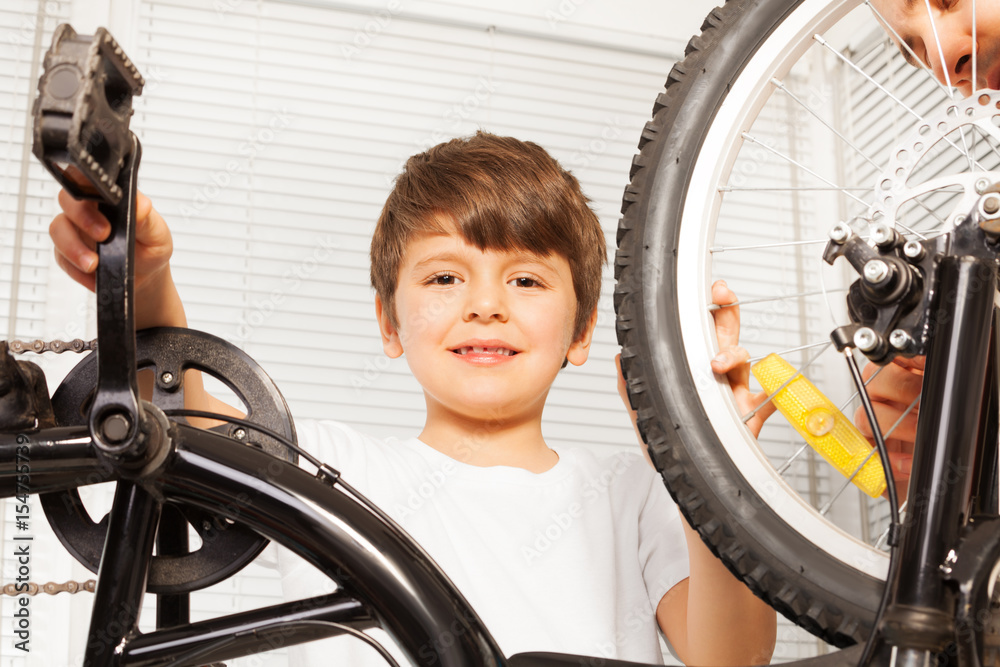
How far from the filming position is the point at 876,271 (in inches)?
18.9

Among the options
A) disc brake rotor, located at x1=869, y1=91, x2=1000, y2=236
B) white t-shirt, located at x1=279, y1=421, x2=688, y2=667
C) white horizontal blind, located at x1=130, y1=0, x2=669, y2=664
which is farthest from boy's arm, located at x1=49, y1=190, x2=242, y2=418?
white horizontal blind, located at x1=130, y1=0, x2=669, y2=664

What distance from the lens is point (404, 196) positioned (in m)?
1.06

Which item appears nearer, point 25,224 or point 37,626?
point 37,626

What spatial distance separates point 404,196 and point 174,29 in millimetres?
1224

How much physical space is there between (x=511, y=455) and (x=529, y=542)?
12 centimetres

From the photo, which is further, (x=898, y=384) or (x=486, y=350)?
(x=486, y=350)

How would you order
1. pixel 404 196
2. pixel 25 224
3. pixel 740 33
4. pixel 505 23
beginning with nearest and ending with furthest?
pixel 740 33, pixel 404 196, pixel 25 224, pixel 505 23

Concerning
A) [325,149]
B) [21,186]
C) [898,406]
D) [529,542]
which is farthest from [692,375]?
[21,186]

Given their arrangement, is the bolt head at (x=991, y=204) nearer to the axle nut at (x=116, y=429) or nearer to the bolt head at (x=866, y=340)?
the bolt head at (x=866, y=340)

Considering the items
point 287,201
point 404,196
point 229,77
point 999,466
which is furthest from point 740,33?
point 229,77

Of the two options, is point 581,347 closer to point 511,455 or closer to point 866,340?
point 511,455

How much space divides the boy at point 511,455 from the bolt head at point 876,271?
403 millimetres

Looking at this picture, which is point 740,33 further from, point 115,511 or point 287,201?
point 287,201

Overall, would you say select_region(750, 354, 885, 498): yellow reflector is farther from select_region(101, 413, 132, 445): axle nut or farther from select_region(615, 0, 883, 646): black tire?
select_region(101, 413, 132, 445): axle nut
